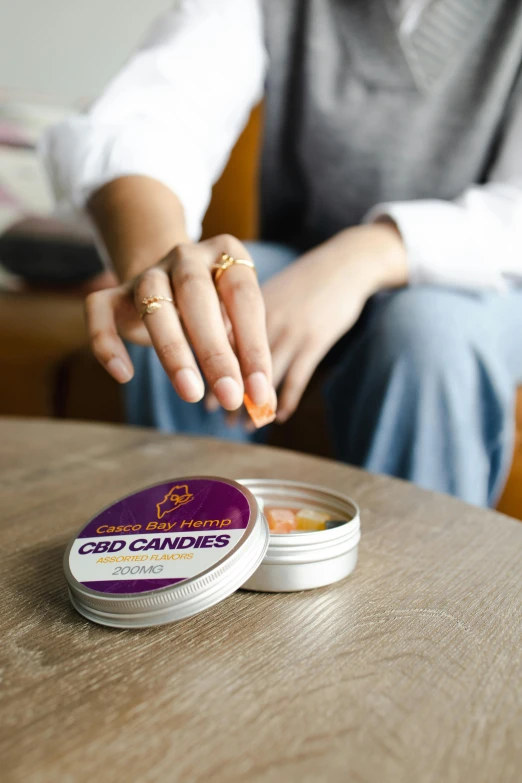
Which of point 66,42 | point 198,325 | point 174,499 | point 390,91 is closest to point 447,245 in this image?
point 390,91

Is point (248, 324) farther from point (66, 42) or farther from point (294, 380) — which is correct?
point (66, 42)

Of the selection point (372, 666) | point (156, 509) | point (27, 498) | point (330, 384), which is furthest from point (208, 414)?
point (372, 666)

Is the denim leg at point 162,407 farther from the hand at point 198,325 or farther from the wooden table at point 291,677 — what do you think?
the wooden table at point 291,677

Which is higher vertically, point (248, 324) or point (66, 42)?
point (66, 42)

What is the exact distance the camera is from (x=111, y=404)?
133 cm

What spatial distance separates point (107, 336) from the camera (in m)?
0.52

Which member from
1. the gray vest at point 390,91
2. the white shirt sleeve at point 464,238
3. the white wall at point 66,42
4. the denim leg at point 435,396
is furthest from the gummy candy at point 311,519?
the white wall at point 66,42

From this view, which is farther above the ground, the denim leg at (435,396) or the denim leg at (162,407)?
the denim leg at (435,396)

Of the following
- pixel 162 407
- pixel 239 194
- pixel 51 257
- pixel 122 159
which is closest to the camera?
pixel 122 159

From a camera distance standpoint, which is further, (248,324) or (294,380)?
(294,380)

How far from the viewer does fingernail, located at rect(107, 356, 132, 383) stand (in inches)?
19.7

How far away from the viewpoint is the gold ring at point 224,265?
0.54 meters

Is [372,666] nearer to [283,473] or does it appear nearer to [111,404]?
[283,473]

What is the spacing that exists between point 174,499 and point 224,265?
22 cm
